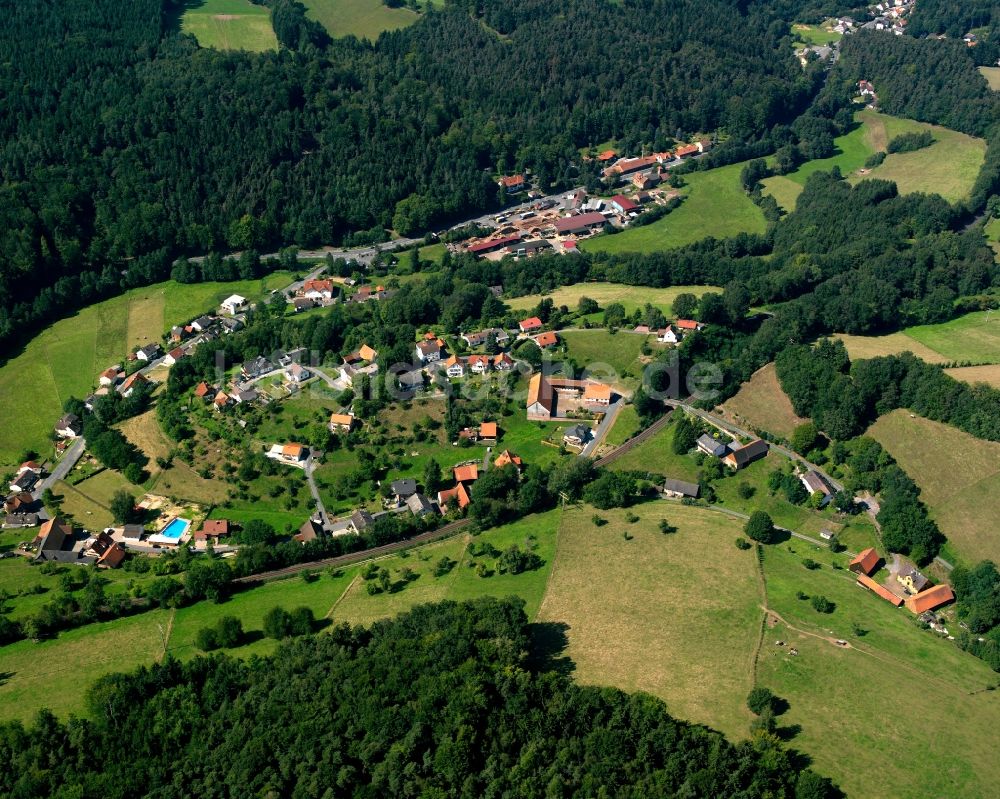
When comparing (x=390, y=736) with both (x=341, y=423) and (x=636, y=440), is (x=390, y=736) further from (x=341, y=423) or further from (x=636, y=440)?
(x=636, y=440)

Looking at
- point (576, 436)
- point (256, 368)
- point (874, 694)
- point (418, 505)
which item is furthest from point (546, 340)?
point (874, 694)

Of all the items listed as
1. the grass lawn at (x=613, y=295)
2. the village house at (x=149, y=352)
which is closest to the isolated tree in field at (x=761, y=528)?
the grass lawn at (x=613, y=295)

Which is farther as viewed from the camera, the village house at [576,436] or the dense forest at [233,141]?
the dense forest at [233,141]

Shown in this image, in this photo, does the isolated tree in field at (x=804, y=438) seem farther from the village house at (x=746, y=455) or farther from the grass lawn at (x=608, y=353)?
the grass lawn at (x=608, y=353)

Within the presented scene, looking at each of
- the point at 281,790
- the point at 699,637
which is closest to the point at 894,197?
the point at 699,637

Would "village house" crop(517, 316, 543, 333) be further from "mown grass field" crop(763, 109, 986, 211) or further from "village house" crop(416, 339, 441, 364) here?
"mown grass field" crop(763, 109, 986, 211)

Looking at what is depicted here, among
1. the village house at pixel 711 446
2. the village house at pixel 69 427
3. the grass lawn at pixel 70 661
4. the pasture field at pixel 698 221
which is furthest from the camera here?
the pasture field at pixel 698 221
